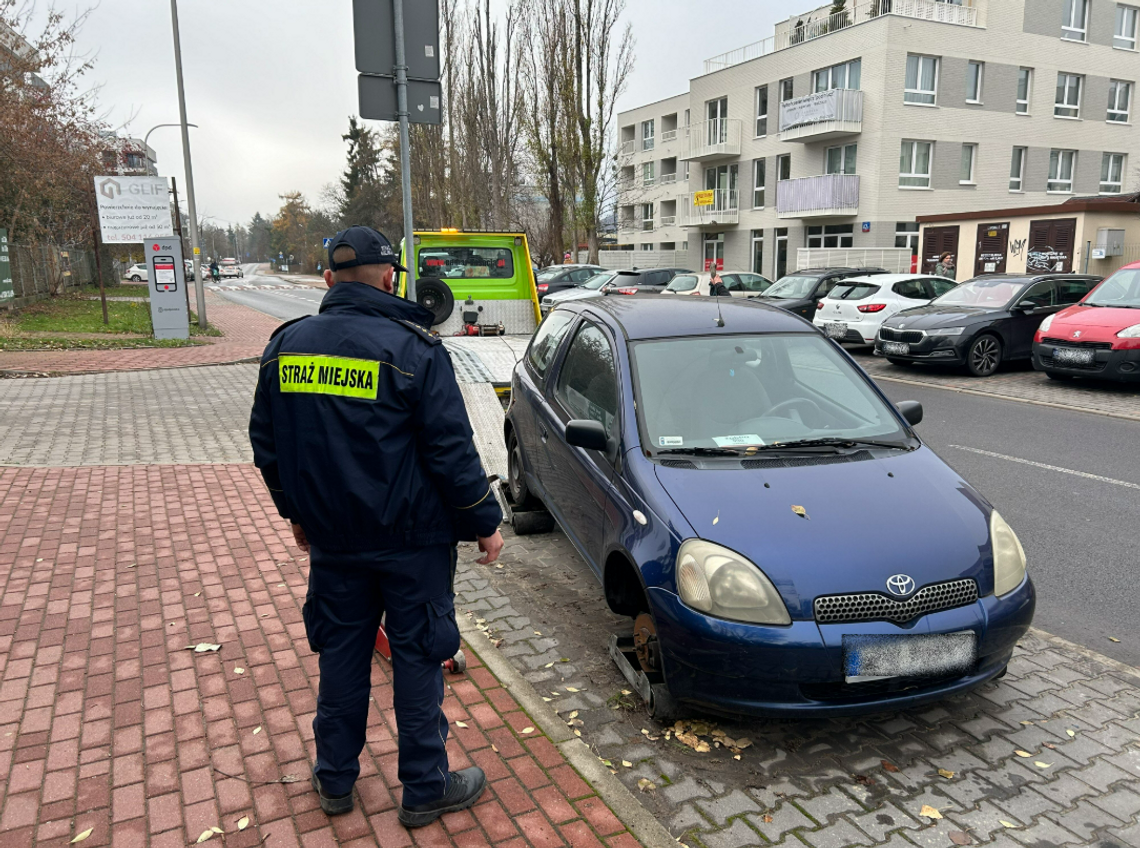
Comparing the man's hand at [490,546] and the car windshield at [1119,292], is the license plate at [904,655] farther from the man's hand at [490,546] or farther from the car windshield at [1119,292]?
the car windshield at [1119,292]

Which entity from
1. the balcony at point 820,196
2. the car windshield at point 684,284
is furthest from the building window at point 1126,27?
the car windshield at point 684,284

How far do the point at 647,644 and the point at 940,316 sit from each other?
38.9 feet

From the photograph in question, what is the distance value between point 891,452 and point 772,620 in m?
1.31

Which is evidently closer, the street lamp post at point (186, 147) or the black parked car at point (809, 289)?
the black parked car at point (809, 289)

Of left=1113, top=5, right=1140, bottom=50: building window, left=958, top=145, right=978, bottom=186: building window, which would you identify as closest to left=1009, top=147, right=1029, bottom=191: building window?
left=958, top=145, right=978, bottom=186: building window

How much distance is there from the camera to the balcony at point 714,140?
39438mm

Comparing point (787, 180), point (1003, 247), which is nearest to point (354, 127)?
point (787, 180)

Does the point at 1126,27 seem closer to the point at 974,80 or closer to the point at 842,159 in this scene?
the point at 974,80

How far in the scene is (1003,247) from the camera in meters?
22.3

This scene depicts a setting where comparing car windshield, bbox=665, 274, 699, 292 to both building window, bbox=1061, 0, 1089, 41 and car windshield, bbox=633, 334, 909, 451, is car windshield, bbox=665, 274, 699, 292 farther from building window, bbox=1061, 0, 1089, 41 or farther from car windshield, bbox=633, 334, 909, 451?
building window, bbox=1061, 0, 1089, 41

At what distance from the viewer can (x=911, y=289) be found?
1593cm

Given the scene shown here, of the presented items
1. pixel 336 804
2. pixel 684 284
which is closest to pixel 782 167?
pixel 684 284

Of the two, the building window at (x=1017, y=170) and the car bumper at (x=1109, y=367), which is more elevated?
the building window at (x=1017, y=170)

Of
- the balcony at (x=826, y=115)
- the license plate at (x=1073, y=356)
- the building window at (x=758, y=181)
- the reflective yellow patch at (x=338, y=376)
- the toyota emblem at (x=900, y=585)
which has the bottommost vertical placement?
the license plate at (x=1073, y=356)
